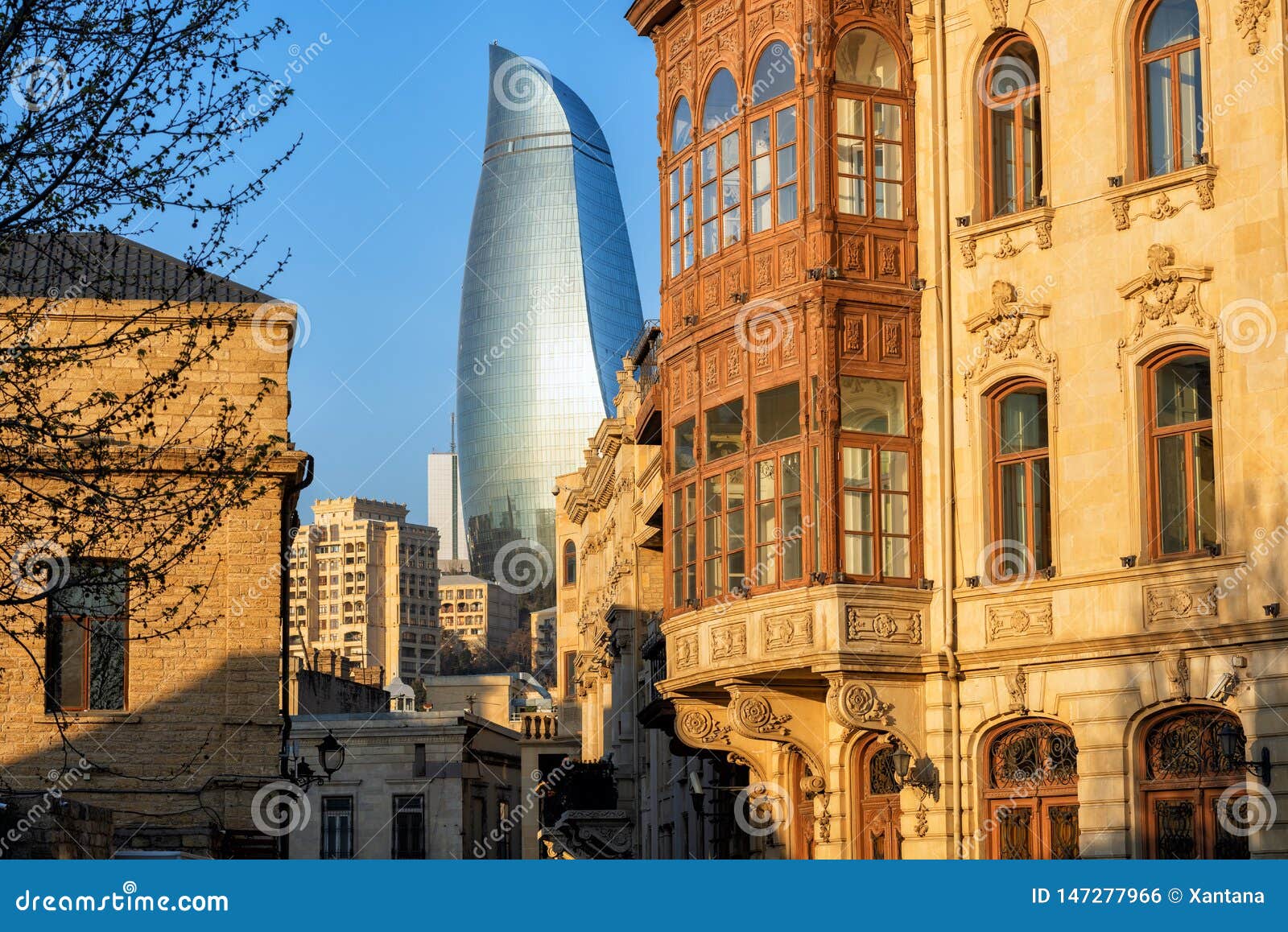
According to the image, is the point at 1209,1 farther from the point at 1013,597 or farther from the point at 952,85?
the point at 1013,597

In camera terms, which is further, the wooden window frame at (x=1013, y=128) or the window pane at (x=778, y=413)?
A: the window pane at (x=778, y=413)

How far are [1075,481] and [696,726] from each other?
774cm

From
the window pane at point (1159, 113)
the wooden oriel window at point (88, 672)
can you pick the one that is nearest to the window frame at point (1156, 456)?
the window pane at point (1159, 113)

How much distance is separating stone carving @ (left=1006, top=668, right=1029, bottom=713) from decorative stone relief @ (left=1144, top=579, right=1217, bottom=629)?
84.9 inches

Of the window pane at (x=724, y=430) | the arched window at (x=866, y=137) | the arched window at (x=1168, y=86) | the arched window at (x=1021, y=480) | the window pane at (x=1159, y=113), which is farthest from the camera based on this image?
the window pane at (x=724, y=430)

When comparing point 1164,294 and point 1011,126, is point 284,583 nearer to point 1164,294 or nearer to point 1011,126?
point 1011,126

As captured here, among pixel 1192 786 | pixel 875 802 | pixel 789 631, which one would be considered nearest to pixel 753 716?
pixel 789 631

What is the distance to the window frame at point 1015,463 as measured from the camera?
27.2m

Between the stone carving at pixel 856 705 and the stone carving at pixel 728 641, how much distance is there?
5.82ft

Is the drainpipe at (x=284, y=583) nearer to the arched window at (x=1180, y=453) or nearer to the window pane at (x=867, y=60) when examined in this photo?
the window pane at (x=867, y=60)

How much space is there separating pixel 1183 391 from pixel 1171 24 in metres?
5.19

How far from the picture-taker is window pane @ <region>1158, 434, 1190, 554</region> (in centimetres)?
2547

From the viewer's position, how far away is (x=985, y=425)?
2809 cm

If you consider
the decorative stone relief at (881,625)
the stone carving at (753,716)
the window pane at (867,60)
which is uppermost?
the window pane at (867,60)
